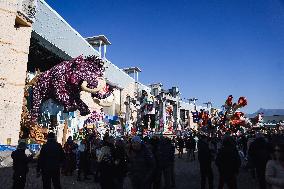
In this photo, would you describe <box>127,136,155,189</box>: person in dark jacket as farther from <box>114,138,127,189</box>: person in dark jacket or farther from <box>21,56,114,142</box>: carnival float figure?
<box>21,56,114,142</box>: carnival float figure

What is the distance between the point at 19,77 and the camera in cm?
1405

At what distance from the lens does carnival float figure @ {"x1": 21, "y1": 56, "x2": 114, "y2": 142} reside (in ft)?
43.3

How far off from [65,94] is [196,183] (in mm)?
6228

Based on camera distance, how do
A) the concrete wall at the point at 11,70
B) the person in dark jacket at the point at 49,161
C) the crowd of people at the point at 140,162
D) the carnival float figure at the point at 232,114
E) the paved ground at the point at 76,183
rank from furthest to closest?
the carnival float figure at the point at 232,114, the concrete wall at the point at 11,70, the paved ground at the point at 76,183, the person in dark jacket at the point at 49,161, the crowd of people at the point at 140,162

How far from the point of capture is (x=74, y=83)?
1333 cm

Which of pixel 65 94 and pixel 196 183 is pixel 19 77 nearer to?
pixel 65 94

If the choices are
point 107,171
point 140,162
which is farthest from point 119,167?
point 140,162

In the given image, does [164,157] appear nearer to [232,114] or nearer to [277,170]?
[277,170]

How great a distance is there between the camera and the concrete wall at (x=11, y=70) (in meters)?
13.1

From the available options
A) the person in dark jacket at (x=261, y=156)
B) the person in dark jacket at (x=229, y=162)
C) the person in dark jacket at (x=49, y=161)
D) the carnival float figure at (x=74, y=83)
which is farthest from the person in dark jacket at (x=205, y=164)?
the carnival float figure at (x=74, y=83)

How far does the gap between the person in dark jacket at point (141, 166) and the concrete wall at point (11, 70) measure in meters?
8.74

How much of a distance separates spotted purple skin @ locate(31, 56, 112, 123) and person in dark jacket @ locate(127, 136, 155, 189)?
23.9 ft

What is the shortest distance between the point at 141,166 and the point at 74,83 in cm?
797

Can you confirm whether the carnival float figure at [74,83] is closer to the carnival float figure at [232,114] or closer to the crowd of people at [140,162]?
the crowd of people at [140,162]
